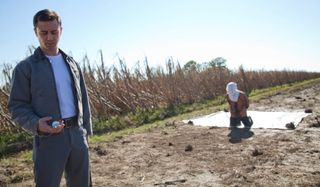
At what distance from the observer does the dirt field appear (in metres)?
4.49

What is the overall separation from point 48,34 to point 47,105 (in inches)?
19.6

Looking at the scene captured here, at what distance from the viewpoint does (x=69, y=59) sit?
2.78 metres

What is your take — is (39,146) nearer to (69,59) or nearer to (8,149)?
(69,59)

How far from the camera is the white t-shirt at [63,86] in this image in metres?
2.58

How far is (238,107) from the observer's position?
8.09m

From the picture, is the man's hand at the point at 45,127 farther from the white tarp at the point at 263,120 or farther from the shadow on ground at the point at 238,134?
the white tarp at the point at 263,120

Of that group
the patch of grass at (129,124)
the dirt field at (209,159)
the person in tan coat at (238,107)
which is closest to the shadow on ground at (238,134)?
the dirt field at (209,159)

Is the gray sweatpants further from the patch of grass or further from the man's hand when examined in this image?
the patch of grass

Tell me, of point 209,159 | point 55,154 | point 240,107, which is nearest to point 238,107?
point 240,107

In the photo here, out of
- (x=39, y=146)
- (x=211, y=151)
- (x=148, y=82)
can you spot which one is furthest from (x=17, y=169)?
(x=148, y=82)

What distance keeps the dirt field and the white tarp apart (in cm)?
42

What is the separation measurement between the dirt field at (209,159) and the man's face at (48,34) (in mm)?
2510

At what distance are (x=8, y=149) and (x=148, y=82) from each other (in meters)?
6.92

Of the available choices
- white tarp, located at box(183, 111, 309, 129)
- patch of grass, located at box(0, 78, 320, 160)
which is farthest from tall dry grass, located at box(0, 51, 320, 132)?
white tarp, located at box(183, 111, 309, 129)
